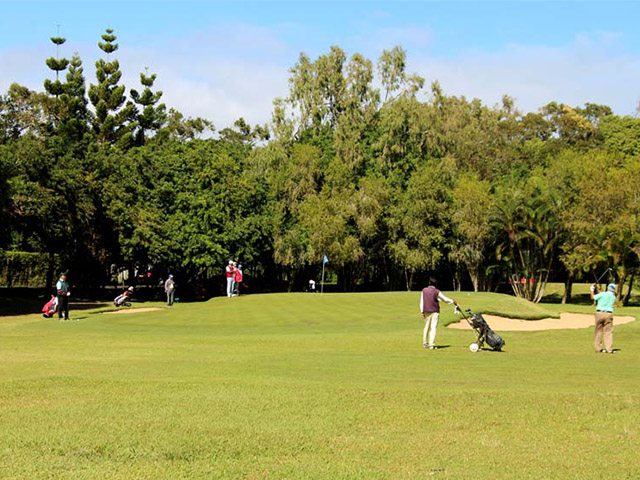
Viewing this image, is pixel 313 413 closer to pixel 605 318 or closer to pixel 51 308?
pixel 605 318

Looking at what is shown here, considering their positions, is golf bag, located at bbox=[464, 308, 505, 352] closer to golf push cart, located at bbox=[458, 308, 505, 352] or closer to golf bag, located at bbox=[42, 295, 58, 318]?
golf push cart, located at bbox=[458, 308, 505, 352]

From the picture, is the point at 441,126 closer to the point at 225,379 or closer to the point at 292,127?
the point at 292,127

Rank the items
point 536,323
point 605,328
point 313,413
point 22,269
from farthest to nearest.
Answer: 1. point 22,269
2. point 536,323
3. point 605,328
4. point 313,413

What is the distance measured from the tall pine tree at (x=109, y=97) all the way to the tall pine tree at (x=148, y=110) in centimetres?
240

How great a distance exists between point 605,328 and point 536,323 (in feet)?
36.6

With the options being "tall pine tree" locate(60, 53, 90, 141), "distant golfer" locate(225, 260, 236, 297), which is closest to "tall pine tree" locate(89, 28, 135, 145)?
"tall pine tree" locate(60, 53, 90, 141)

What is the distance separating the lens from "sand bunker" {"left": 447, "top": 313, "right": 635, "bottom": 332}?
29.7 m

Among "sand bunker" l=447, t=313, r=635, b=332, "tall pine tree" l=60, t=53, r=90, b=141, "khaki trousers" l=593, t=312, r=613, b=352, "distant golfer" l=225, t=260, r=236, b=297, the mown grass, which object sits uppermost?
"tall pine tree" l=60, t=53, r=90, b=141

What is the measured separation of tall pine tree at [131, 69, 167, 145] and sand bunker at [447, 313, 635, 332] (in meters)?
64.8

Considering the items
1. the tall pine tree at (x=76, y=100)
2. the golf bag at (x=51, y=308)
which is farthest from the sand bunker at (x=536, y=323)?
the tall pine tree at (x=76, y=100)

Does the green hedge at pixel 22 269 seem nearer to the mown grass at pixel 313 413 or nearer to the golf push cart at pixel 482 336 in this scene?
the mown grass at pixel 313 413

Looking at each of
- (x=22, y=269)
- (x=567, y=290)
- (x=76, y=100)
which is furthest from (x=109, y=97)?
(x=567, y=290)

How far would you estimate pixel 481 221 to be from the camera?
197 feet

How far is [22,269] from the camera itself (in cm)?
5881
